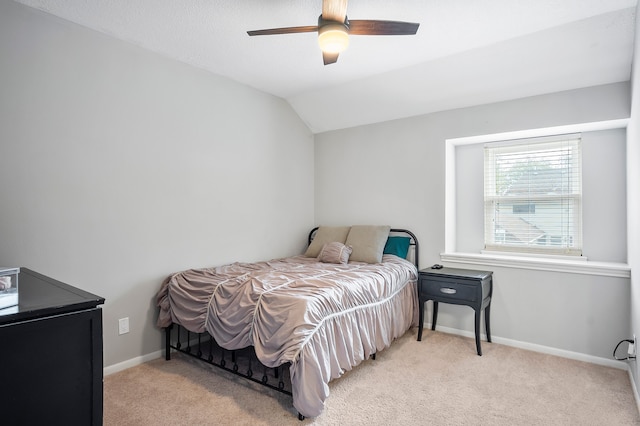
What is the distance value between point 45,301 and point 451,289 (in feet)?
9.61

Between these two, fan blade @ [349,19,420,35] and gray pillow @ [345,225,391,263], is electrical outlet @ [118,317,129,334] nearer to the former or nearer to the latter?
gray pillow @ [345,225,391,263]

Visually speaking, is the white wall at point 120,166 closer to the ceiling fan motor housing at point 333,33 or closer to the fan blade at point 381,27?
the ceiling fan motor housing at point 333,33

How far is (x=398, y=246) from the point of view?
391cm

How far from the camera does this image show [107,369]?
2723mm

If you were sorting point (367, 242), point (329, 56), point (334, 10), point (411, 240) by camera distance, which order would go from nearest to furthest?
point (334, 10) < point (329, 56) < point (367, 242) < point (411, 240)

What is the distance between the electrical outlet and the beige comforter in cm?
27

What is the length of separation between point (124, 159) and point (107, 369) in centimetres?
159

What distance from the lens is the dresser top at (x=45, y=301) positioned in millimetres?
1176

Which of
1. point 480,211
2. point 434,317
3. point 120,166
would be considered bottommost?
point 434,317

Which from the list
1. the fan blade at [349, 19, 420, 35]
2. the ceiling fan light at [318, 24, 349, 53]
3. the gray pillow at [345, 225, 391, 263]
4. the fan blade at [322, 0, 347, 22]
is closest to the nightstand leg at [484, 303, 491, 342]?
the gray pillow at [345, 225, 391, 263]

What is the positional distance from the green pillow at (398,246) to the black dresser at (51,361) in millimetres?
3013

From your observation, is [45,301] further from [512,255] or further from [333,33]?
[512,255]

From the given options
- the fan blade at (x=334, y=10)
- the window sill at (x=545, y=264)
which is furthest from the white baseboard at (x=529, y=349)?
the fan blade at (x=334, y=10)

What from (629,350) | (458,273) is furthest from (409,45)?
(629,350)
